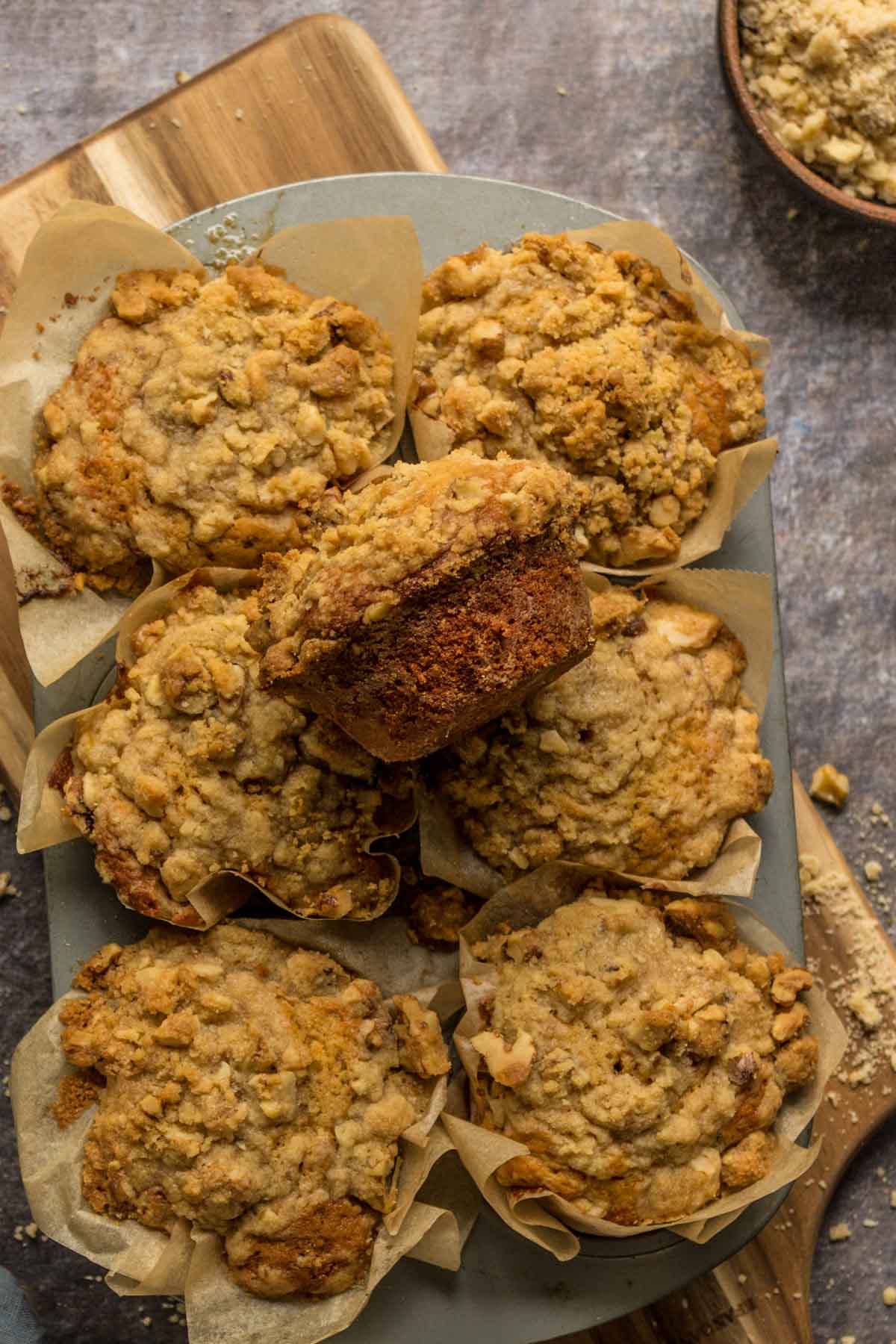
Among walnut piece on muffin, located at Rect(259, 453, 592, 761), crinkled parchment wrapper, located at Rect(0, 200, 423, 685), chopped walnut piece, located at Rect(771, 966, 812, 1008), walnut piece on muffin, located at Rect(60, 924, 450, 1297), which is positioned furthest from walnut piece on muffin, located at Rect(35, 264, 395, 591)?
chopped walnut piece, located at Rect(771, 966, 812, 1008)

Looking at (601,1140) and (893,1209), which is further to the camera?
(893,1209)

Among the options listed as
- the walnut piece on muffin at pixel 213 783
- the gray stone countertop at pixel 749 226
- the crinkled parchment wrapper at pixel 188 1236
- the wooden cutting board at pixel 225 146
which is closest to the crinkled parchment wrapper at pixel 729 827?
the walnut piece on muffin at pixel 213 783

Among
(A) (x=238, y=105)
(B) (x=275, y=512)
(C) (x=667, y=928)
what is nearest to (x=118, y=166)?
(A) (x=238, y=105)

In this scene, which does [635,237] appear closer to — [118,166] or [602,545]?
[602,545]

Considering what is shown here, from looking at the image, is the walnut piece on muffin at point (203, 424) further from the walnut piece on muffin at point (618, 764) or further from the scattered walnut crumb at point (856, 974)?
the scattered walnut crumb at point (856, 974)

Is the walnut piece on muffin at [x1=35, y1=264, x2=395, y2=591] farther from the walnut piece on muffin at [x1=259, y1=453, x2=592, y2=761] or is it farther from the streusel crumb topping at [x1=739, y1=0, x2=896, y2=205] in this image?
the streusel crumb topping at [x1=739, y1=0, x2=896, y2=205]

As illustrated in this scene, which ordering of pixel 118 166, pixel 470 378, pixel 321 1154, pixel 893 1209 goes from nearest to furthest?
pixel 321 1154 → pixel 470 378 → pixel 118 166 → pixel 893 1209
